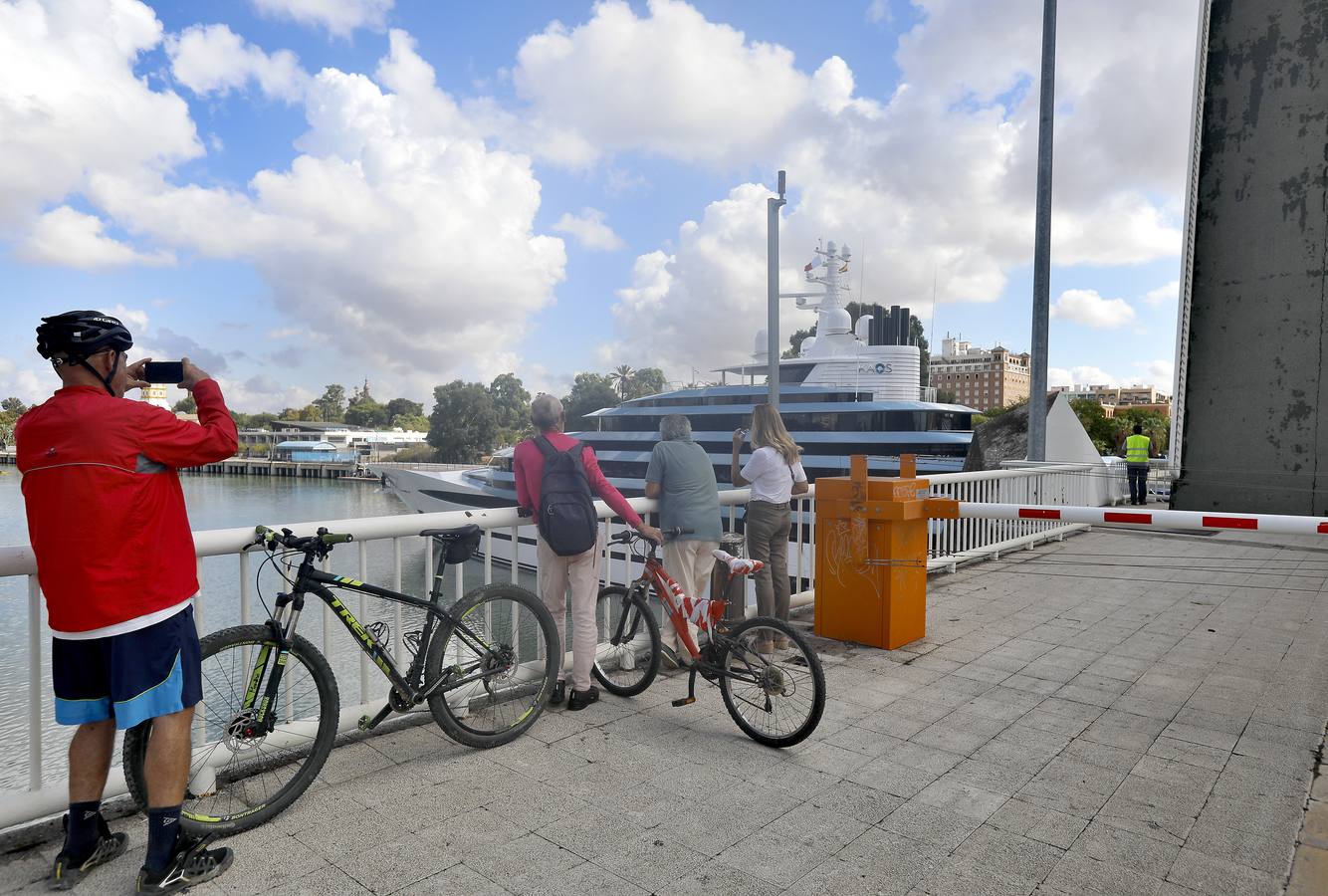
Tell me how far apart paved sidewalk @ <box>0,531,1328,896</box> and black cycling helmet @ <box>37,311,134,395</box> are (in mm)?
1683

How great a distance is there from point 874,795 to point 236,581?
31.8 metres

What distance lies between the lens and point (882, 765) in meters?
3.43

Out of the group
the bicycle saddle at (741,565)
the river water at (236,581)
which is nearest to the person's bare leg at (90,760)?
the river water at (236,581)

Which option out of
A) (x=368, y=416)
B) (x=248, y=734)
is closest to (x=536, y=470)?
(x=248, y=734)

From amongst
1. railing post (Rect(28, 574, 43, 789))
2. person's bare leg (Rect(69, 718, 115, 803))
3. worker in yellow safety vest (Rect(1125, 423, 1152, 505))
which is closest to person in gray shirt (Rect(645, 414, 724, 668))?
person's bare leg (Rect(69, 718, 115, 803))

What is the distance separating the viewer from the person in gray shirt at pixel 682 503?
4.57 m

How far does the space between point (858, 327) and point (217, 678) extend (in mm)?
35980

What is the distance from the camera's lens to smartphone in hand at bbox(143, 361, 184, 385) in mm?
2676

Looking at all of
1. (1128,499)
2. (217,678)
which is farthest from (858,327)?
(217,678)

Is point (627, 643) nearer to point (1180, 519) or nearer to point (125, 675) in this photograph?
point (125, 675)

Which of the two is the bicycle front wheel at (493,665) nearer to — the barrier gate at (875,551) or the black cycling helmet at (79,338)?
the black cycling helmet at (79,338)

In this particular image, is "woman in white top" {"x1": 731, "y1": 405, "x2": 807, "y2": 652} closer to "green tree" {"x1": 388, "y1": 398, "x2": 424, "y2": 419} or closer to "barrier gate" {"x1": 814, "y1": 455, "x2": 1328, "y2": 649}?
"barrier gate" {"x1": 814, "y1": 455, "x2": 1328, "y2": 649}

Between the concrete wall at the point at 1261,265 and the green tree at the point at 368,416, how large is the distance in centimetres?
15978

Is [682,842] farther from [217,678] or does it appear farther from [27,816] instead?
[27,816]
